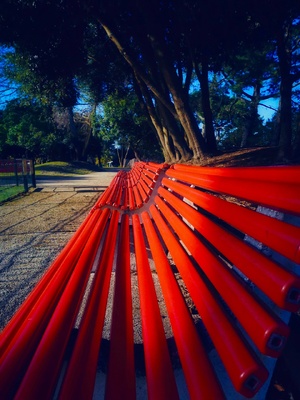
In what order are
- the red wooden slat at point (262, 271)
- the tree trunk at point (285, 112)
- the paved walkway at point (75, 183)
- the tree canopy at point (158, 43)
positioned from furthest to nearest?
the paved walkway at point (75, 183)
the tree canopy at point (158, 43)
the tree trunk at point (285, 112)
the red wooden slat at point (262, 271)

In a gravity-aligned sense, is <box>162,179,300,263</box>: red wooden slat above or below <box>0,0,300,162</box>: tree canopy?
below

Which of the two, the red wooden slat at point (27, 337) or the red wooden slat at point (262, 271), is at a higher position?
the red wooden slat at point (262, 271)

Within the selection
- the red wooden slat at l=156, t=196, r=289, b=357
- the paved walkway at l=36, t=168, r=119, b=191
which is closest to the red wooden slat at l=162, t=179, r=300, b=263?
the red wooden slat at l=156, t=196, r=289, b=357

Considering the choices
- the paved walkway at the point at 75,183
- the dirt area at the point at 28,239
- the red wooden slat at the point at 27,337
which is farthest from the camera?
the paved walkway at the point at 75,183

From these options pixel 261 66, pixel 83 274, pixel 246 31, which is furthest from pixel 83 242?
pixel 261 66

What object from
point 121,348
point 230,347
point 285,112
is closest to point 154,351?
point 121,348

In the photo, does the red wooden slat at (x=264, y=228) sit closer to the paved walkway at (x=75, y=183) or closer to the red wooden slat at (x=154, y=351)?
the red wooden slat at (x=154, y=351)

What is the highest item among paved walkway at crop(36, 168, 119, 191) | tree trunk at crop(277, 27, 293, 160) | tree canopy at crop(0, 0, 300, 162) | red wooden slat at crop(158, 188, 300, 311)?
tree canopy at crop(0, 0, 300, 162)

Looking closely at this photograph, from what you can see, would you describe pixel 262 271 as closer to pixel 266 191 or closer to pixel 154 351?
pixel 266 191

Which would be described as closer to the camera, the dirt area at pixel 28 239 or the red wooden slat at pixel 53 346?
the red wooden slat at pixel 53 346

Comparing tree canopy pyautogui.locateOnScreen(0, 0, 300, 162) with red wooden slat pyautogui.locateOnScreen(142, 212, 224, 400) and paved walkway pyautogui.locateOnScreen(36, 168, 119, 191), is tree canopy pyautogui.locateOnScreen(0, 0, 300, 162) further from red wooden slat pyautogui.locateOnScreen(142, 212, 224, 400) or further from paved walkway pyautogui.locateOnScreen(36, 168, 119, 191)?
red wooden slat pyautogui.locateOnScreen(142, 212, 224, 400)

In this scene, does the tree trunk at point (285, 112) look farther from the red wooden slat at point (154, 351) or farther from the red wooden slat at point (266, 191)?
the red wooden slat at point (154, 351)

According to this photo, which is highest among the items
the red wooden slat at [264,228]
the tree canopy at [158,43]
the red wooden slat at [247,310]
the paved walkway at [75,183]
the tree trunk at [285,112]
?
the tree canopy at [158,43]

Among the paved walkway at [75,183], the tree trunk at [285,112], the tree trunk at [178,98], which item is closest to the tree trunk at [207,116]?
the tree trunk at [178,98]
